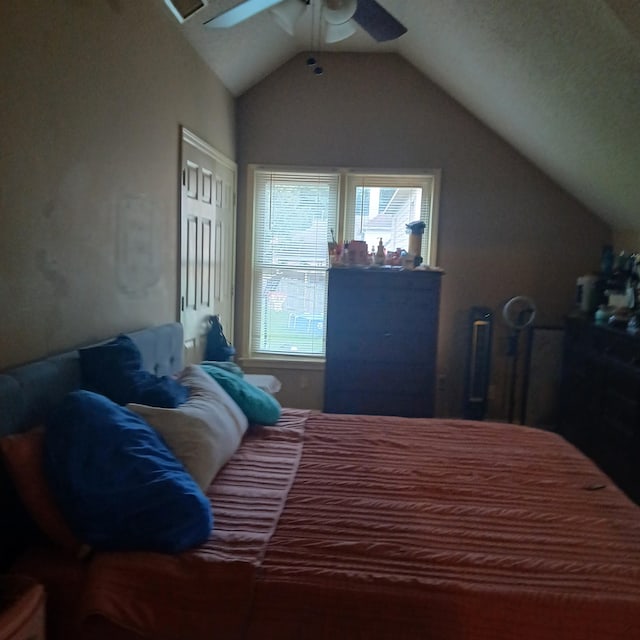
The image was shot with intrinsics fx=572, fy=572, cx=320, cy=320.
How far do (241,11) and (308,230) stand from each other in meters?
2.33

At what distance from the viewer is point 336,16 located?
2.73 metres

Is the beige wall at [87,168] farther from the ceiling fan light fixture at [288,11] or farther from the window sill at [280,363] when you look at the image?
the window sill at [280,363]

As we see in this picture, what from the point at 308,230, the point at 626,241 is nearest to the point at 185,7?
the point at 308,230

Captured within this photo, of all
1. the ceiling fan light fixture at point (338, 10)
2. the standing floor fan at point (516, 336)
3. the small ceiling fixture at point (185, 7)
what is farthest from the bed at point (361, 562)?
the standing floor fan at point (516, 336)

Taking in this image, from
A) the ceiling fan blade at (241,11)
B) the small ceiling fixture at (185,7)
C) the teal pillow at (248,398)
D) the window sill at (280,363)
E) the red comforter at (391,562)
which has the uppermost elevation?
the ceiling fan blade at (241,11)

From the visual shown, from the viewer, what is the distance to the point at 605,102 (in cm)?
288

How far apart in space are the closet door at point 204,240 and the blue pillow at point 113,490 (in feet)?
6.27

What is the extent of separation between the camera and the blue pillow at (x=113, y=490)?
1488 millimetres

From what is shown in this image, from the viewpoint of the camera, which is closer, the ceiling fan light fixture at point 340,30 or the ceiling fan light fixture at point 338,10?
the ceiling fan light fixture at point 338,10

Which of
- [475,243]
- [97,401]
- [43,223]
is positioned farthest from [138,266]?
[475,243]

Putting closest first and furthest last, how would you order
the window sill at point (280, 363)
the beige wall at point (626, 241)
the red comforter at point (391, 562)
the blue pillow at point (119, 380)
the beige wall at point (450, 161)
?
the red comforter at point (391, 562)
the blue pillow at point (119, 380)
the beige wall at point (626, 241)
the beige wall at point (450, 161)
the window sill at point (280, 363)

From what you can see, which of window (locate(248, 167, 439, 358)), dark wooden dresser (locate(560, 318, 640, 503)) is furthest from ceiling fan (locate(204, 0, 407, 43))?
dark wooden dresser (locate(560, 318, 640, 503))

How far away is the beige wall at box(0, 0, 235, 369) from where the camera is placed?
71.2 inches

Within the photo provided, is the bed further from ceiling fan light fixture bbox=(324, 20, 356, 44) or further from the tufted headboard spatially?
ceiling fan light fixture bbox=(324, 20, 356, 44)
